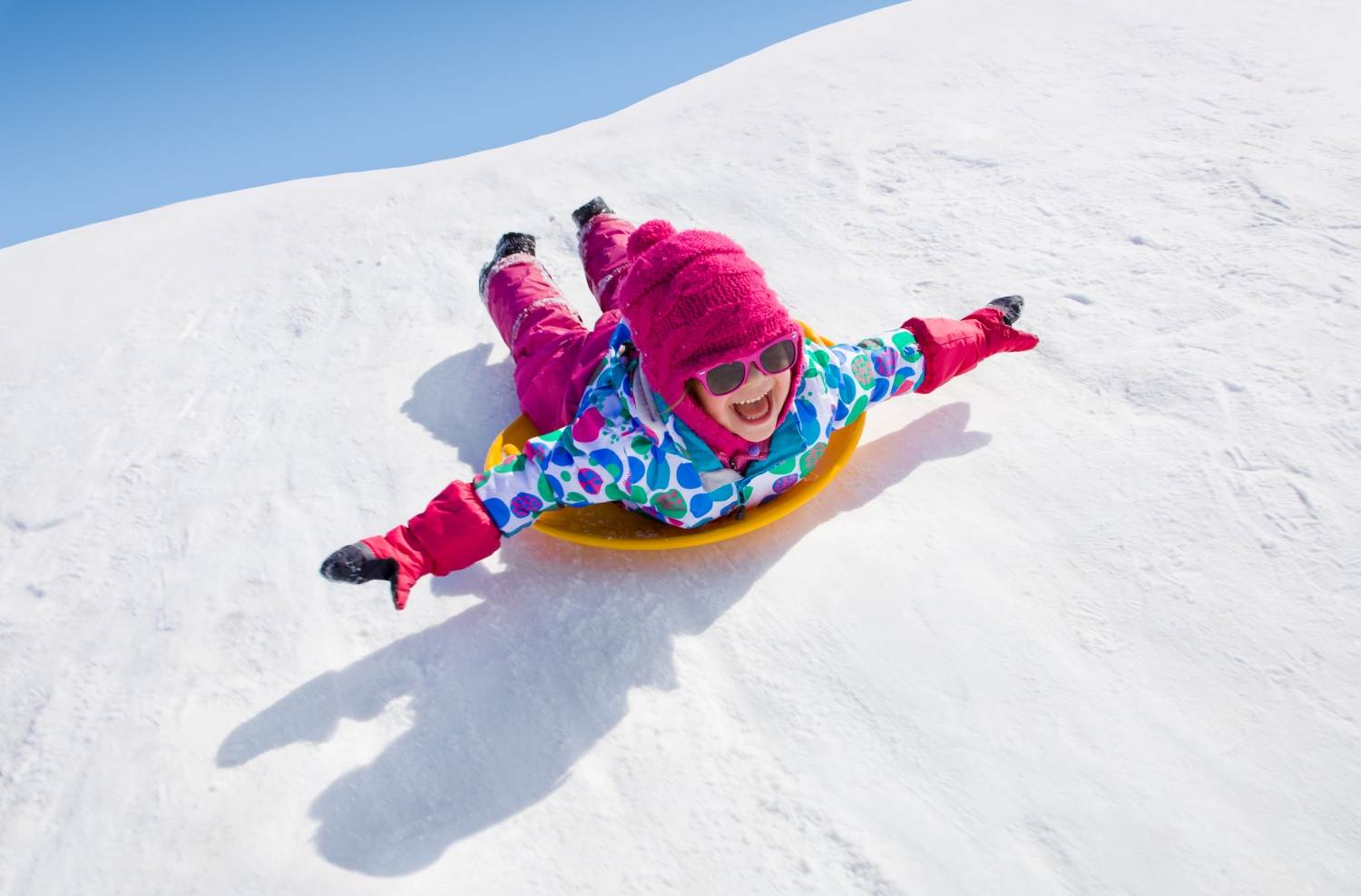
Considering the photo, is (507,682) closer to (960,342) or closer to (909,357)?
(909,357)

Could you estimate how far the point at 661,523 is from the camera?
1.88m

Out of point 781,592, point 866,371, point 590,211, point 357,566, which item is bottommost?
point 781,592

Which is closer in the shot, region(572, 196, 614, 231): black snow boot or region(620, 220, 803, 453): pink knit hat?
region(620, 220, 803, 453): pink knit hat

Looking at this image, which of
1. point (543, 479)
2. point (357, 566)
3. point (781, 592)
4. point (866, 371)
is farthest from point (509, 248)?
point (781, 592)

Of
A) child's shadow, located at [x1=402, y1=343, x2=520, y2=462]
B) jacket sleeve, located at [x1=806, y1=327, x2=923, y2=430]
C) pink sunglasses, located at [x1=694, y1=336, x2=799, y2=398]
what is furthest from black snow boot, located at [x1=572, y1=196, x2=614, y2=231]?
pink sunglasses, located at [x1=694, y1=336, x2=799, y2=398]

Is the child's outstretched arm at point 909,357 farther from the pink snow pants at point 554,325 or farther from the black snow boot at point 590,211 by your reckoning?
the black snow boot at point 590,211

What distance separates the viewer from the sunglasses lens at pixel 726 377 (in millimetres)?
1522

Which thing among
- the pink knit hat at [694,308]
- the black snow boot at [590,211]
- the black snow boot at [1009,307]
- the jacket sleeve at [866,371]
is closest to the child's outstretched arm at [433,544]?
the pink knit hat at [694,308]

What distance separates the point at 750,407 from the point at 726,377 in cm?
14

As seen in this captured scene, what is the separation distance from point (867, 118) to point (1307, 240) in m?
1.85

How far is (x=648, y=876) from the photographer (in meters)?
1.23

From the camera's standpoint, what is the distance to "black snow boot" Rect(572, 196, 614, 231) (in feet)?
8.70

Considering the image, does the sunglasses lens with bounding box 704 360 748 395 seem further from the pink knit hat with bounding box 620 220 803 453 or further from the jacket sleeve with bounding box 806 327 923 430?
the jacket sleeve with bounding box 806 327 923 430

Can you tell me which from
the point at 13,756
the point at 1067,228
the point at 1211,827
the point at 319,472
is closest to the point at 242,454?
the point at 319,472
